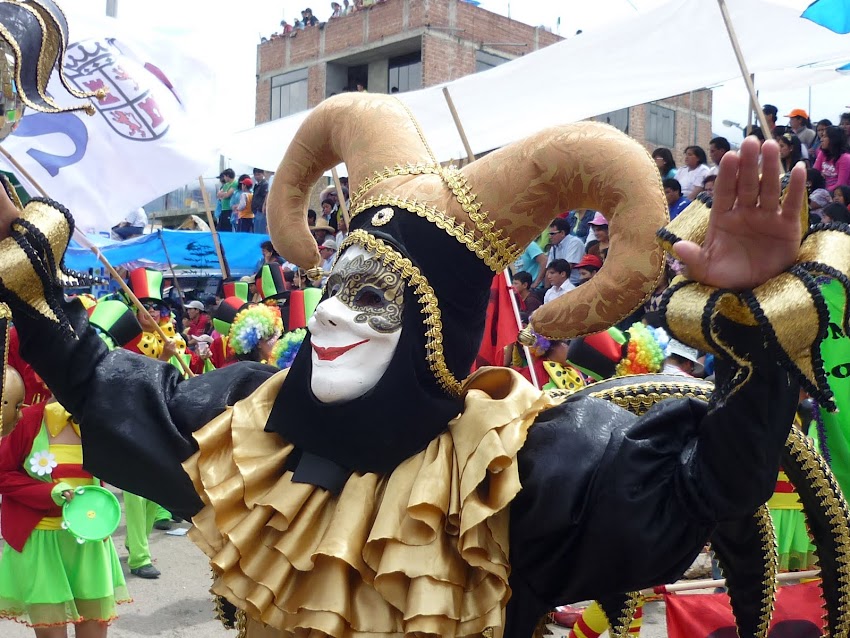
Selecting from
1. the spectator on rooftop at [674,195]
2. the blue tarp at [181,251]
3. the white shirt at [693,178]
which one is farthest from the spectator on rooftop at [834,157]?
the blue tarp at [181,251]

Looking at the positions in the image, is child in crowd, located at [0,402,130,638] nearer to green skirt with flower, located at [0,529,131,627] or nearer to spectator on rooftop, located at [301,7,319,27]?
green skirt with flower, located at [0,529,131,627]

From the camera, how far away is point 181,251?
13797 millimetres

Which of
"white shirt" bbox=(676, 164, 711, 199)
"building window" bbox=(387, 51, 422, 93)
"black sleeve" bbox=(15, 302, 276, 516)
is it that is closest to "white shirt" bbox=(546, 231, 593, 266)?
"white shirt" bbox=(676, 164, 711, 199)

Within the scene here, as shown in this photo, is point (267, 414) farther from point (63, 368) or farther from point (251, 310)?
point (251, 310)

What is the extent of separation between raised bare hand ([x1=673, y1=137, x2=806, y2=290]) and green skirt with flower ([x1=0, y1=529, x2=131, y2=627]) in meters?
3.27

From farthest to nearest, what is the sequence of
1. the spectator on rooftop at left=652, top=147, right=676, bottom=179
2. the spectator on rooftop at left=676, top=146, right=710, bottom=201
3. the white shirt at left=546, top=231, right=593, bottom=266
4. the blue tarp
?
the blue tarp < the spectator on rooftop at left=652, top=147, right=676, bottom=179 < the white shirt at left=546, top=231, right=593, bottom=266 < the spectator on rooftop at left=676, top=146, right=710, bottom=201

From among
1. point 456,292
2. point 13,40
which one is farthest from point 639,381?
point 13,40

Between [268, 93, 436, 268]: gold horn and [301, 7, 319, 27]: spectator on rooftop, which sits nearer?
[268, 93, 436, 268]: gold horn

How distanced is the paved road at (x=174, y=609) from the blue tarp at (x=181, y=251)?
6589 millimetres

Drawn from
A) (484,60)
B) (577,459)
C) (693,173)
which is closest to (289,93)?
(484,60)

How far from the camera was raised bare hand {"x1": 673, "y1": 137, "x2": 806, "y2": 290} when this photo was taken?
1646 mm

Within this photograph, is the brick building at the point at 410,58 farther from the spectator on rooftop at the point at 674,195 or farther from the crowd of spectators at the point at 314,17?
the spectator on rooftop at the point at 674,195

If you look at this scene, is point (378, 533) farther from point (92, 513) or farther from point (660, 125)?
point (660, 125)

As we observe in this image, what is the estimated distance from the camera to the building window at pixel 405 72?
79.3 feet
